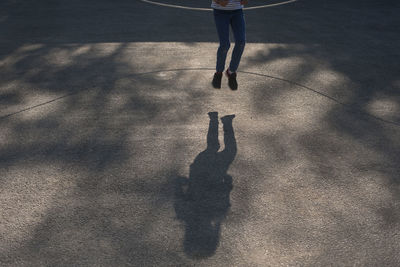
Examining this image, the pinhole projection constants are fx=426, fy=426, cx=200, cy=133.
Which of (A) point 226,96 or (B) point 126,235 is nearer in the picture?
(B) point 126,235

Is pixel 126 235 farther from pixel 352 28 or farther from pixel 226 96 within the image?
pixel 352 28

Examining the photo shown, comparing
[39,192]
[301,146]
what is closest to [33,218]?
[39,192]

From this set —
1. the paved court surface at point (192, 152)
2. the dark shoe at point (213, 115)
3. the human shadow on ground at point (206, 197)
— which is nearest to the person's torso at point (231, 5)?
the paved court surface at point (192, 152)

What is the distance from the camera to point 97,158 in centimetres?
440

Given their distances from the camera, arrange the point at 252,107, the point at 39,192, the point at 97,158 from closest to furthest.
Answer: the point at 39,192 → the point at 97,158 → the point at 252,107

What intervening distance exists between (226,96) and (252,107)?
50 cm

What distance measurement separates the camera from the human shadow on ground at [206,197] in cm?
332

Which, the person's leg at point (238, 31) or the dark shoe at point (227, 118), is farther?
the person's leg at point (238, 31)

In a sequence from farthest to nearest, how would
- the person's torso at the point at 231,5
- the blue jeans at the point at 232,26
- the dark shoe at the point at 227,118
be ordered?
the blue jeans at the point at 232,26, the person's torso at the point at 231,5, the dark shoe at the point at 227,118

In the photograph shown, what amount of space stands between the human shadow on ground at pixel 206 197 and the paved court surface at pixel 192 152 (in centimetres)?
2

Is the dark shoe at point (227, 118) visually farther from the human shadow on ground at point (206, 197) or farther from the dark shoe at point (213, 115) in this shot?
the human shadow on ground at point (206, 197)

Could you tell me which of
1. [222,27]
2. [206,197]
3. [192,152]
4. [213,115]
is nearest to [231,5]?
[222,27]

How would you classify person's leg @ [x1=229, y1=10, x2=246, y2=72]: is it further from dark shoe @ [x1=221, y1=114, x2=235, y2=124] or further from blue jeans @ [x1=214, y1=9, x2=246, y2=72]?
dark shoe @ [x1=221, y1=114, x2=235, y2=124]

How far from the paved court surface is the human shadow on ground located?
15mm
